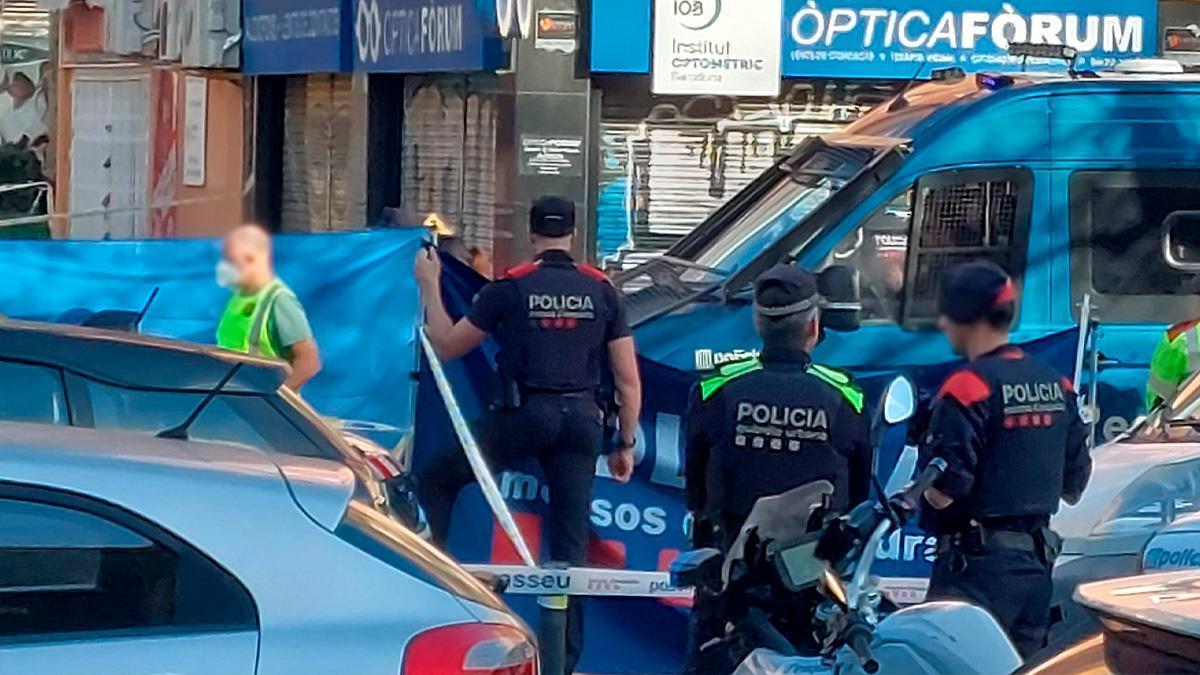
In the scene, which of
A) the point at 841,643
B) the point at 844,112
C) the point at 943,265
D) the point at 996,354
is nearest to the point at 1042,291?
the point at 943,265

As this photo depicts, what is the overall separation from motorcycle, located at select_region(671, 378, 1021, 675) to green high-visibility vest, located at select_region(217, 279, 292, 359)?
2.33 meters

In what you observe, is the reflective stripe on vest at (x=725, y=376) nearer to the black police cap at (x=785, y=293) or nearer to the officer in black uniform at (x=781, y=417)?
the officer in black uniform at (x=781, y=417)

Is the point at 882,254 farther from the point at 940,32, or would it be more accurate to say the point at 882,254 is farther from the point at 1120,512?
the point at 940,32

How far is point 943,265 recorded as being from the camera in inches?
332

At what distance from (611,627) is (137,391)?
2.78 meters

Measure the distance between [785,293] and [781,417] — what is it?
0.36 metres

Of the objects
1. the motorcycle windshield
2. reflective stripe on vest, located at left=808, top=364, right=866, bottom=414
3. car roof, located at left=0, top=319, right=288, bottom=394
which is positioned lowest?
the motorcycle windshield

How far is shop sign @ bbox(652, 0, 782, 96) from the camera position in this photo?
15.6 m

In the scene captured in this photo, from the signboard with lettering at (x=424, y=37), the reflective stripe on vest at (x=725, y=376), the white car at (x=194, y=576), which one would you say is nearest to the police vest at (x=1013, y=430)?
the reflective stripe on vest at (x=725, y=376)

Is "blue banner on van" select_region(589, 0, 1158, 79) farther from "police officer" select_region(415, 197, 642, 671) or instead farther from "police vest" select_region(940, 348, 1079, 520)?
"police vest" select_region(940, 348, 1079, 520)

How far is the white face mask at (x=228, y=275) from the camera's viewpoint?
7.77 m

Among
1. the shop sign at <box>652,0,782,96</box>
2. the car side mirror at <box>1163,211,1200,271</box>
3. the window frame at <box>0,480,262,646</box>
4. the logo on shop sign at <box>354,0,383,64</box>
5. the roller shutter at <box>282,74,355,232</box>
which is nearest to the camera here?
the window frame at <box>0,480,262,646</box>

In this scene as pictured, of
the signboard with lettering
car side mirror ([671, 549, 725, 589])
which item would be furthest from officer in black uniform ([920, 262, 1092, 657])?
the signboard with lettering

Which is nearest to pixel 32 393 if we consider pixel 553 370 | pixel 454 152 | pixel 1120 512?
pixel 553 370
